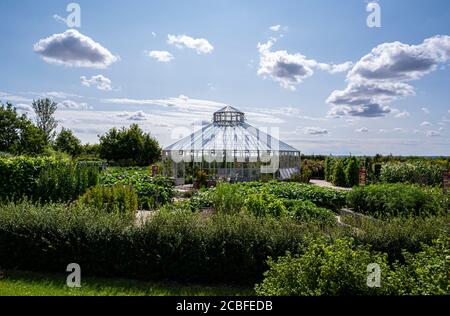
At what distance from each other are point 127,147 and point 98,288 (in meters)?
32.4

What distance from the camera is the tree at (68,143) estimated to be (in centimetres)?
4206

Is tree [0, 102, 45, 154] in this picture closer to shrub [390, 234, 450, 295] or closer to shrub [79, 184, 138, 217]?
shrub [79, 184, 138, 217]

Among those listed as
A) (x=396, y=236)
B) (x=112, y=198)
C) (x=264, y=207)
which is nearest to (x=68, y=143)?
(x=112, y=198)

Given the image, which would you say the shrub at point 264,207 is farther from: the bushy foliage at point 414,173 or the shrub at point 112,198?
the bushy foliage at point 414,173

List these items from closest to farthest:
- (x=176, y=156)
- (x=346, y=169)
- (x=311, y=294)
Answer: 1. (x=311, y=294)
2. (x=176, y=156)
3. (x=346, y=169)

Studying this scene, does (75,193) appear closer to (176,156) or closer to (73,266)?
(73,266)

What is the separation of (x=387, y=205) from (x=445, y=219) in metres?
3.38

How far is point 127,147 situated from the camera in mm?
37469

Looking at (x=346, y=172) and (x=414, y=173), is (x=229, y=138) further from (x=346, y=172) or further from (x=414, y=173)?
(x=414, y=173)

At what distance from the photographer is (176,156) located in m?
23.5

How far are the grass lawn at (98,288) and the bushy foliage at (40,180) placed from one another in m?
6.33

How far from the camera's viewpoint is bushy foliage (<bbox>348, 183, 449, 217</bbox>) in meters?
10.4
